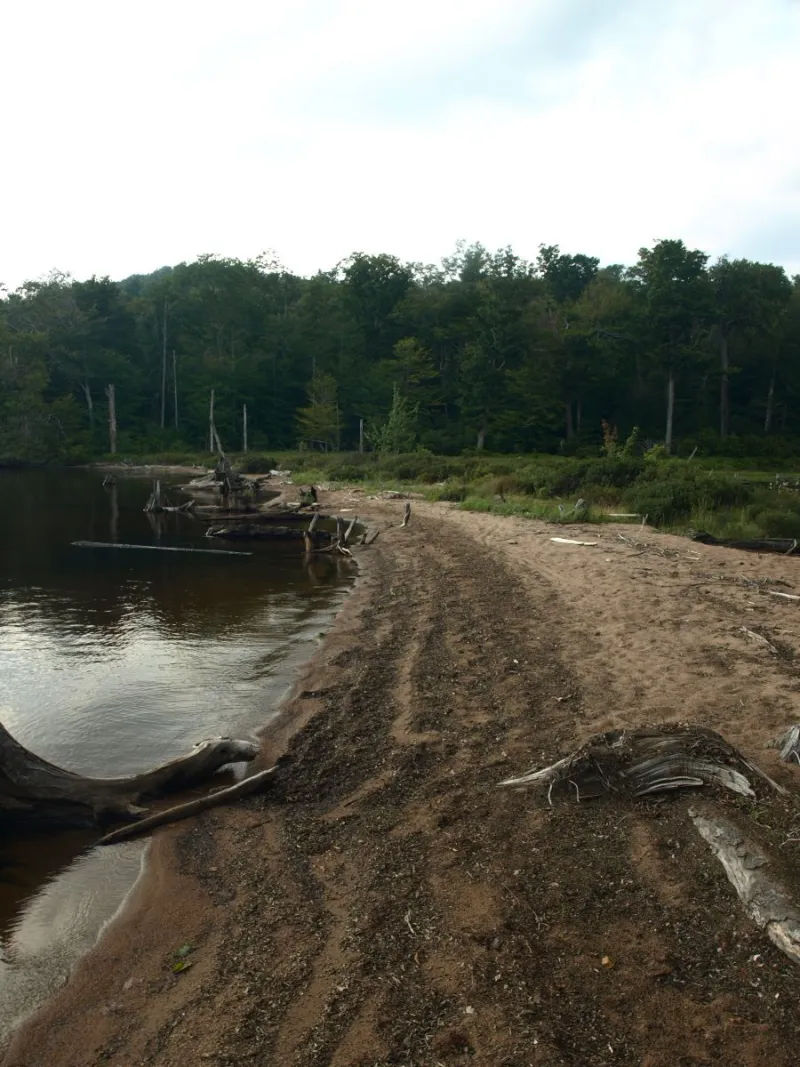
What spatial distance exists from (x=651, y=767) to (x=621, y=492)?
65.2 feet

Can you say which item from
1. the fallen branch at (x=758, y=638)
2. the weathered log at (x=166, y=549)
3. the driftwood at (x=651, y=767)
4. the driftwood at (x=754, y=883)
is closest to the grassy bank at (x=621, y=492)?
the weathered log at (x=166, y=549)

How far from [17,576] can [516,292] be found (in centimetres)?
5199

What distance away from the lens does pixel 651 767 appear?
5656mm

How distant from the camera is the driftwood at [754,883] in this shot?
3977 mm

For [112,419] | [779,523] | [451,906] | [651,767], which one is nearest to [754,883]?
[651,767]

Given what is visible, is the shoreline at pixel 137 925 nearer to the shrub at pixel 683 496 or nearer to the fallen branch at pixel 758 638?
the fallen branch at pixel 758 638

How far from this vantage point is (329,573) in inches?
722

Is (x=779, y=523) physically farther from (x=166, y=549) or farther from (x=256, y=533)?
(x=166, y=549)

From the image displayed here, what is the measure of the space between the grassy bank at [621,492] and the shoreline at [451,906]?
1130cm

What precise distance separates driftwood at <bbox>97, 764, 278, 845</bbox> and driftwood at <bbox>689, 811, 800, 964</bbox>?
11.9 feet

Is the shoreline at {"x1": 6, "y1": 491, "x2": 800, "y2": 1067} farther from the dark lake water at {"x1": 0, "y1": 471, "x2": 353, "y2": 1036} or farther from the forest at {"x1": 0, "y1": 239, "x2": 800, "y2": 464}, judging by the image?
the forest at {"x1": 0, "y1": 239, "x2": 800, "y2": 464}

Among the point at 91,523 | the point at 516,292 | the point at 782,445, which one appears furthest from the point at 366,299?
the point at 91,523

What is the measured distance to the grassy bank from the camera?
780 inches

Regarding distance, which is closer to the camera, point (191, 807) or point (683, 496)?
point (191, 807)
